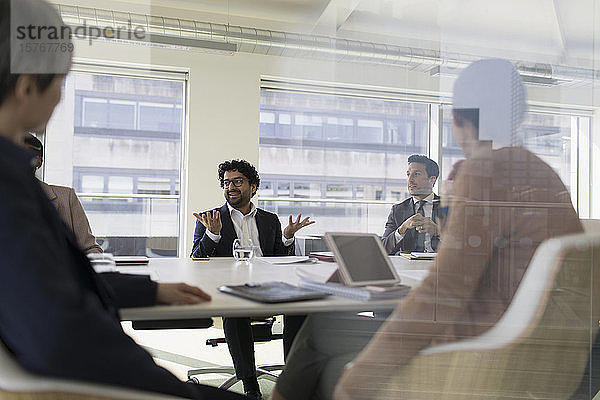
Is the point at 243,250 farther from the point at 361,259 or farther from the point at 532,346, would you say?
the point at 532,346

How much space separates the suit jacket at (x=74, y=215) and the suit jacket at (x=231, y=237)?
1.25ft

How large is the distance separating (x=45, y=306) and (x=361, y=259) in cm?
81

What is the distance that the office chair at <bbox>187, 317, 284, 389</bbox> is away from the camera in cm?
162

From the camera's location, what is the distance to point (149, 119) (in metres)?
1.23

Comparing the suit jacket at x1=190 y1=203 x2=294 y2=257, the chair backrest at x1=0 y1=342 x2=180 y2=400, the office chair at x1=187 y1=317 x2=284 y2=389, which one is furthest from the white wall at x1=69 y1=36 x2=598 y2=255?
the chair backrest at x1=0 y1=342 x2=180 y2=400

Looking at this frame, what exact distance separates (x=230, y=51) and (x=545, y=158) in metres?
0.84

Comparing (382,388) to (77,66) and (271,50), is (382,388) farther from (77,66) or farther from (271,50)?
(77,66)

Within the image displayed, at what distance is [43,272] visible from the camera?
788 millimetres

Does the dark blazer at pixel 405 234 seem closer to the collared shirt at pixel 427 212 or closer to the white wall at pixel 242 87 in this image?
the collared shirt at pixel 427 212

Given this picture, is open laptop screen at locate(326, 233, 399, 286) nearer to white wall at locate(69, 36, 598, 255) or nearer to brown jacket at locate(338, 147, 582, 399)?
brown jacket at locate(338, 147, 582, 399)

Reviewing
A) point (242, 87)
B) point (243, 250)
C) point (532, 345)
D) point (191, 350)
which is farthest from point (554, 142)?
point (191, 350)

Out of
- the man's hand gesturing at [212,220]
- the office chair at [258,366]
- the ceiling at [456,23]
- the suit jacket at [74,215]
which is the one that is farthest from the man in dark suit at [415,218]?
the suit jacket at [74,215]

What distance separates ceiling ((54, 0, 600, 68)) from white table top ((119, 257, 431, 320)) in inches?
22.4

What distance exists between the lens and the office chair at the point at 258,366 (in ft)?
5.32
